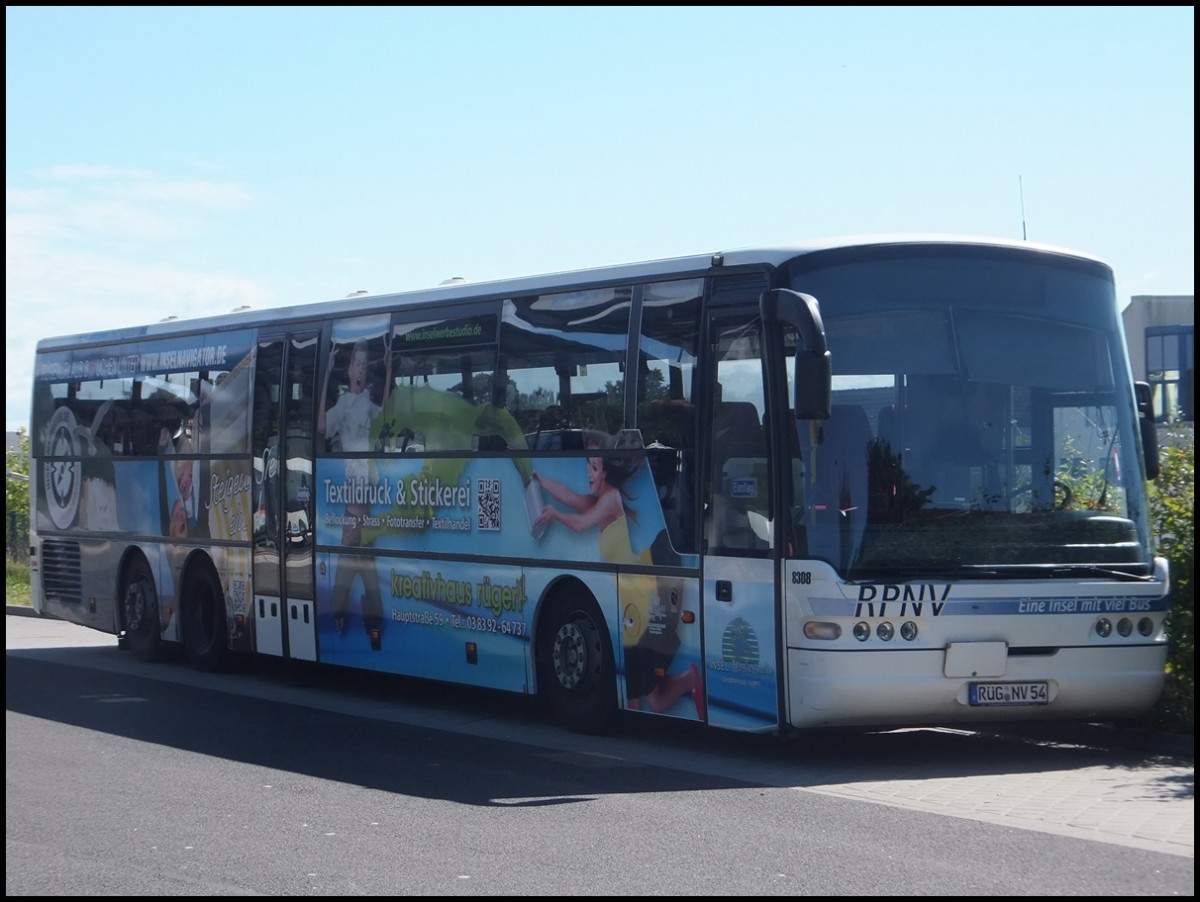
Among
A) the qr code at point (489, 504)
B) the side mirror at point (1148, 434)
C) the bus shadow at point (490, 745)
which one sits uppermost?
the side mirror at point (1148, 434)

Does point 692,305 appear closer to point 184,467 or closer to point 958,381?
point 958,381

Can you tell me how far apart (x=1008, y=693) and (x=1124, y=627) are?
0.96 metres

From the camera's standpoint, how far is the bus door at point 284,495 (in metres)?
15.3

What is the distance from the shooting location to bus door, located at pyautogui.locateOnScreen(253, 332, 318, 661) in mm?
15297

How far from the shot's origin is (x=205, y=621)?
56.1ft

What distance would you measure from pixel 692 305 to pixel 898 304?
5.05 feet

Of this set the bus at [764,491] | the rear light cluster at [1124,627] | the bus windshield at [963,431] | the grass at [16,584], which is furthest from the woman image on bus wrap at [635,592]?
the grass at [16,584]

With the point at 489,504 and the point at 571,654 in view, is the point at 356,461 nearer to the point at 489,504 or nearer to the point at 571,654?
the point at 489,504

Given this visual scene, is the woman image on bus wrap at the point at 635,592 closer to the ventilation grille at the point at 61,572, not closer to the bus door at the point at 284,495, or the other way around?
the bus door at the point at 284,495

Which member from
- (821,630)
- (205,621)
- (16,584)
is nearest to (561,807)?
(821,630)

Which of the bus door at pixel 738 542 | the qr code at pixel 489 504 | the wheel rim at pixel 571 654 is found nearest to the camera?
the bus door at pixel 738 542

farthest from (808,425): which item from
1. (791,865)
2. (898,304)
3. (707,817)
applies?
(791,865)

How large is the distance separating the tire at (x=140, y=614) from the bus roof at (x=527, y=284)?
107 inches

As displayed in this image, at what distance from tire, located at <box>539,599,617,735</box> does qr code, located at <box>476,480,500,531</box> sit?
0.94m
